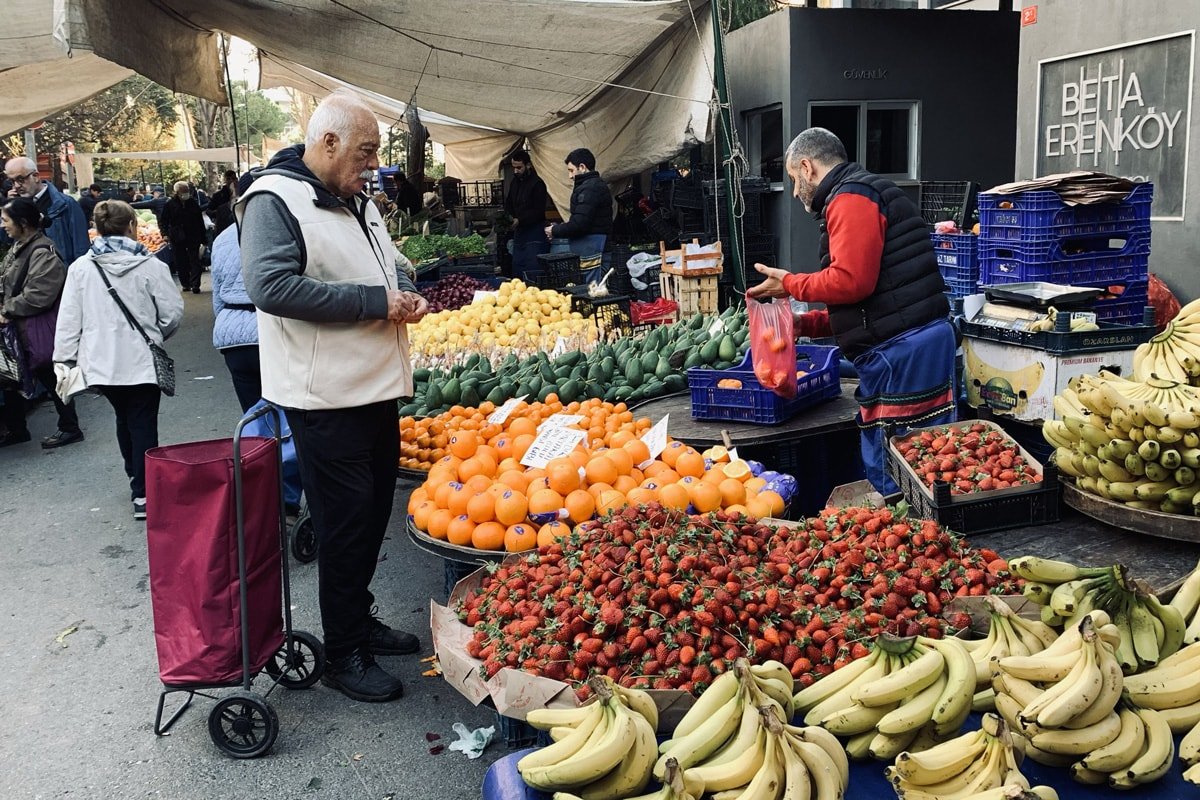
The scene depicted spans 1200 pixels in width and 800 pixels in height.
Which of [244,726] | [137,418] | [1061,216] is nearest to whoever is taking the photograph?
[244,726]

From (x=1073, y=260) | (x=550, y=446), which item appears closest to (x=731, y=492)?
(x=550, y=446)

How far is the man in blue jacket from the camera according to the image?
359 inches

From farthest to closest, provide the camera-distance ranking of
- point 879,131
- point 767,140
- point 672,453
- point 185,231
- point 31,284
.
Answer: point 185,231, point 767,140, point 879,131, point 31,284, point 672,453

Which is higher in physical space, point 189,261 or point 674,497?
point 189,261

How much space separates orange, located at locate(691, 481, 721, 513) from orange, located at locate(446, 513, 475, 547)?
904 millimetres

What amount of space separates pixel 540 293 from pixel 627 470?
5059 mm

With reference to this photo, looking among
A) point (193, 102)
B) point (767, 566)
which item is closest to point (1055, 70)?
point (767, 566)

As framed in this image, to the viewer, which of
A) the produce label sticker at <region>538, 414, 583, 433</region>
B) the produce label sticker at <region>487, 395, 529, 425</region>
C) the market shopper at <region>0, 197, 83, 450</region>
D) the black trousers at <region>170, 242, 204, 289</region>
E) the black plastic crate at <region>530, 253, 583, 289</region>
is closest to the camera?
the produce label sticker at <region>538, 414, 583, 433</region>

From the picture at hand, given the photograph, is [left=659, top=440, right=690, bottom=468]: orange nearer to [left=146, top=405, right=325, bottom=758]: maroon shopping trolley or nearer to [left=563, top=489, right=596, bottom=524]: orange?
[left=563, top=489, right=596, bottom=524]: orange

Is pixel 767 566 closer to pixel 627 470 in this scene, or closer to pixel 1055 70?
pixel 627 470

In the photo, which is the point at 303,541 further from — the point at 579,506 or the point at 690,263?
the point at 690,263

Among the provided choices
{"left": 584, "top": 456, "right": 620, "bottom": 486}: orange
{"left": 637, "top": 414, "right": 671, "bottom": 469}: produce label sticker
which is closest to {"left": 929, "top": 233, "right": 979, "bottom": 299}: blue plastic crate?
{"left": 637, "top": 414, "right": 671, "bottom": 469}: produce label sticker

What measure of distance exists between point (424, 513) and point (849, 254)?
2212mm

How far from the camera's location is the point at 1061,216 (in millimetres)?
5211
